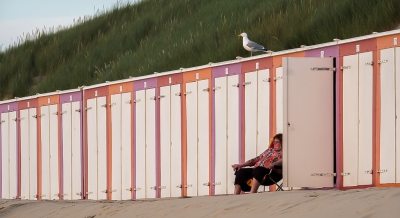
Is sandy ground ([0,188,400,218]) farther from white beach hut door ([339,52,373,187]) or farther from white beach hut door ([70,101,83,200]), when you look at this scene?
white beach hut door ([70,101,83,200])

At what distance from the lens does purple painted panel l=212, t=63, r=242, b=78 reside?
12.6m

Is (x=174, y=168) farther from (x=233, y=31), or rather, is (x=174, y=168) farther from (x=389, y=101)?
(x=233, y=31)

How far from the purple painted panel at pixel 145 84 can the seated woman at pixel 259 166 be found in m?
3.21

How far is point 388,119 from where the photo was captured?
10258 mm

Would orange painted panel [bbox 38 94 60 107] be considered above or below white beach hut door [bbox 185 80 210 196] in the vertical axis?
above

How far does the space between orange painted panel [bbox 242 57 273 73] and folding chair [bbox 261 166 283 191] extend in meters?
1.37

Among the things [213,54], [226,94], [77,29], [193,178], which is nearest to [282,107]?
[226,94]

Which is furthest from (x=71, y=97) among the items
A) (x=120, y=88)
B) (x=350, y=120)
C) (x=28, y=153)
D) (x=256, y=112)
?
(x=350, y=120)

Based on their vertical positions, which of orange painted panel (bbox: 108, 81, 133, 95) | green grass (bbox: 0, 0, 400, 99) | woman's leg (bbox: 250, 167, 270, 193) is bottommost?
woman's leg (bbox: 250, 167, 270, 193)

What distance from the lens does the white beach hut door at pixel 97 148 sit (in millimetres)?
16031

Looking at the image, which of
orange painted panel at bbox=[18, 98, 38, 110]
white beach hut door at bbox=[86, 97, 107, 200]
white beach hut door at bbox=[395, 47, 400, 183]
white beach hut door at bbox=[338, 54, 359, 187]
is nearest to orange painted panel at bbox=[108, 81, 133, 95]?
white beach hut door at bbox=[86, 97, 107, 200]

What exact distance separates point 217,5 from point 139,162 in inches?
427

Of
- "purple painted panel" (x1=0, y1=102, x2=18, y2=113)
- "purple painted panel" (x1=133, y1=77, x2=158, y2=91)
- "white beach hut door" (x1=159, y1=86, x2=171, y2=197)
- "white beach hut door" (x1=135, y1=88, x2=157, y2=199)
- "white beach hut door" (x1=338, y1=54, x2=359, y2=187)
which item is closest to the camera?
"white beach hut door" (x1=338, y1=54, x2=359, y2=187)

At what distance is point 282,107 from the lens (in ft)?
38.2
